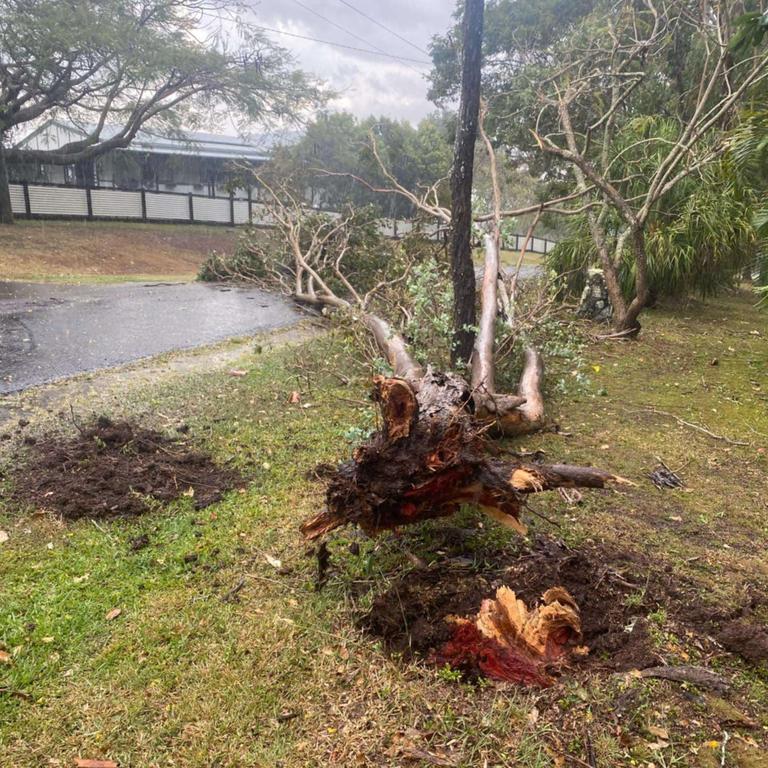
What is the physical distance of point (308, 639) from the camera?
2.15m

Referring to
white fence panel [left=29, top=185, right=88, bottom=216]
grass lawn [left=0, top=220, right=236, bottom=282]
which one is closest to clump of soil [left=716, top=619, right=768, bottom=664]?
grass lawn [left=0, top=220, right=236, bottom=282]

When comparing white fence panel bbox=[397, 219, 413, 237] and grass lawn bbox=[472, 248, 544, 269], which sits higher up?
white fence panel bbox=[397, 219, 413, 237]

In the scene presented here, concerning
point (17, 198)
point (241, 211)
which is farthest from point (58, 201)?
point (241, 211)

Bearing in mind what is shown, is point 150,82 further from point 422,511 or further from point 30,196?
point 422,511

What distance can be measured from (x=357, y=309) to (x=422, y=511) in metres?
3.83

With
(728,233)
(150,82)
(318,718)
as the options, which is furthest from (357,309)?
(150,82)

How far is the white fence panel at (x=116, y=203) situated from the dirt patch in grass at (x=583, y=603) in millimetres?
22130

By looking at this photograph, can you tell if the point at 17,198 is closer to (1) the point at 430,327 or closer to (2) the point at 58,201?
(2) the point at 58,201

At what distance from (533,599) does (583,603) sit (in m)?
0.18

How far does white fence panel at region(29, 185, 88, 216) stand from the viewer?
19.5m

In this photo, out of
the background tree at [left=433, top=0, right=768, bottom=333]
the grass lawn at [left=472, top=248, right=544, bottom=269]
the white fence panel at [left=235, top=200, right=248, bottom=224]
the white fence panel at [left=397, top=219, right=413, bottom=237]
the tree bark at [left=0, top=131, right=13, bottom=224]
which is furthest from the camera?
the white fence panel at [left=235, top=200, right=248, bottom=224]

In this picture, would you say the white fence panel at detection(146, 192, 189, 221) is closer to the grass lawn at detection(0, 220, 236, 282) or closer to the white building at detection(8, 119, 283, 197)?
the grass lawn at detection(0, 220, 236, 282)

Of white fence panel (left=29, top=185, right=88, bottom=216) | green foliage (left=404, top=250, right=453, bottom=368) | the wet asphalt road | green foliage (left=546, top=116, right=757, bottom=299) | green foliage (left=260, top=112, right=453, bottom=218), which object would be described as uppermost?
green foliage (left=260, top=112, right=453, bottom=218)

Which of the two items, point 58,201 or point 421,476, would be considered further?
point 58,201
